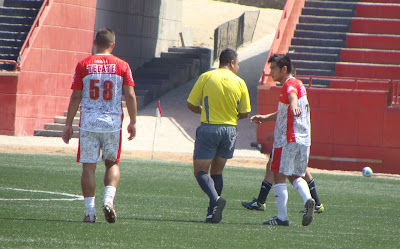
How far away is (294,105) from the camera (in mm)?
8625

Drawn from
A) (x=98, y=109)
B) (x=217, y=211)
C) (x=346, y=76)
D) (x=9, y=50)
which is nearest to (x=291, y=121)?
(x=217, y=211)

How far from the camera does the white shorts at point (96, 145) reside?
27.0 ft

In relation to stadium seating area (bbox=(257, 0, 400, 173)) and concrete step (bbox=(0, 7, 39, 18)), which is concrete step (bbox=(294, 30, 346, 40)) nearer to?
stadium seating area (bbox=(257, 0, 400, 173))

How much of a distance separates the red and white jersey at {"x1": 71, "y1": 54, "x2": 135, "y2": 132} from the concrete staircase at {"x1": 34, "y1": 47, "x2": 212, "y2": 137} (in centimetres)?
2287

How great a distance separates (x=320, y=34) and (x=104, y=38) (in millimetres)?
21569

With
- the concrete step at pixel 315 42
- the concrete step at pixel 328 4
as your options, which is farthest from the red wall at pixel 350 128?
the concrete step at pixel 328 4

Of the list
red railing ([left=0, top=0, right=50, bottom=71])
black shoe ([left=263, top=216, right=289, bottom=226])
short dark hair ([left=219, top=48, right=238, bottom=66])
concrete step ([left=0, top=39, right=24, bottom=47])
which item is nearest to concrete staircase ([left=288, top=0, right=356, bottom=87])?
red railing ([left=0, top=0, right=50, bottom=71])

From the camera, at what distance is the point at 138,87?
107 ft

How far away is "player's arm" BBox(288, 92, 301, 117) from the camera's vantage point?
28.0ft

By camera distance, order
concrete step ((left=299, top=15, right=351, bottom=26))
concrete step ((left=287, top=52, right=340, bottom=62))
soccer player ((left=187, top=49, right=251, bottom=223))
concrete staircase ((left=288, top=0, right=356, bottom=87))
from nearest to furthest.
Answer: soccer player ((left=187, top=49, right=251, bottom=223)), concrete staircase ((left=288, top=0, right=356, bottom=87)), concrete step ((left=287, top=52, right=340, bottom=62)), concrete step ((left=299, top=15, right=351, bottom=26))

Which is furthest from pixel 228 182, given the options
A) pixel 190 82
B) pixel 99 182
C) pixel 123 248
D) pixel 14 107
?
pixel 190 82

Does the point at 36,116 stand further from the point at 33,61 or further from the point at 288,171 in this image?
the point at 288,171

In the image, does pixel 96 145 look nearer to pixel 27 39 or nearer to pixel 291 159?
pixel 291 159

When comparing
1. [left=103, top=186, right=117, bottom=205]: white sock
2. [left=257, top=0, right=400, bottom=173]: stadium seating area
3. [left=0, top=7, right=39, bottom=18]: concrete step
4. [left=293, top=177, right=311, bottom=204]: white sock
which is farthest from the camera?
[left=0, top=7, right=39, bottom=18]: concrete step
